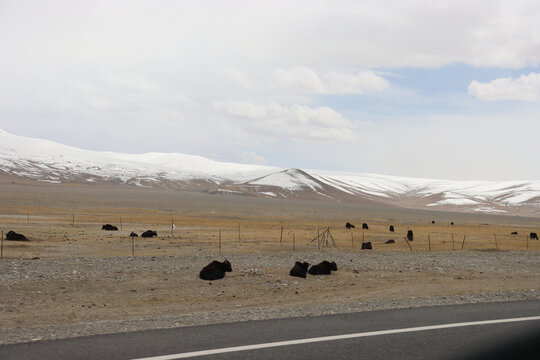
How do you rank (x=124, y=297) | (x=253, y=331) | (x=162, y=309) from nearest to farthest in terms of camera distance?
(x=253, y=331), (x=162, y=309), (x=124, y=297)

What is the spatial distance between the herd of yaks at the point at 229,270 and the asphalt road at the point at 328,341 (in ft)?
31.0

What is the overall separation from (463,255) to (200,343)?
2588 cm

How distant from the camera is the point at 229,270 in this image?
20484 millimetres

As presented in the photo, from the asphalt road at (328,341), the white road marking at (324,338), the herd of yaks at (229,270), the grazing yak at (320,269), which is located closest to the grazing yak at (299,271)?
the herd of yaks at (229,270)

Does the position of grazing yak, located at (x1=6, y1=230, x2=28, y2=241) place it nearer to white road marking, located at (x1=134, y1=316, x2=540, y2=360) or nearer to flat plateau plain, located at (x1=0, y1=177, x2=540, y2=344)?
flat plateau plain, located at (x1=0, y1=177, x2=540, y2=344)

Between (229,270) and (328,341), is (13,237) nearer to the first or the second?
(229,270)

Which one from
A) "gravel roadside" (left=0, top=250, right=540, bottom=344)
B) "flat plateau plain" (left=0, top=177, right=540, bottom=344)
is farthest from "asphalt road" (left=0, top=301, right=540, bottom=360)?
"flat plateau plain" (left=0, top=177, right=540, bottom=344)

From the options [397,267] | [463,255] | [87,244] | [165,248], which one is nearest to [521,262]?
[463,255]

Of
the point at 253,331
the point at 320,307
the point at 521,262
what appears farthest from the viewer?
the point at 521,262

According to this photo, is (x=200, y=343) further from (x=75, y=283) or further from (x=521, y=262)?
(x=521, y=262)

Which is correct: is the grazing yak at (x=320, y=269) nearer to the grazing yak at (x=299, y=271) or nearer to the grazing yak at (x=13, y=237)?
the grazing yak at (x=299, y=271)

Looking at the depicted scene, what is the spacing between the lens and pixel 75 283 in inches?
706

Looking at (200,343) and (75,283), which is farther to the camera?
(75,283)

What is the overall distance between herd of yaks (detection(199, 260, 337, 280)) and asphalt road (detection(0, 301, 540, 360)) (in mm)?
9443
